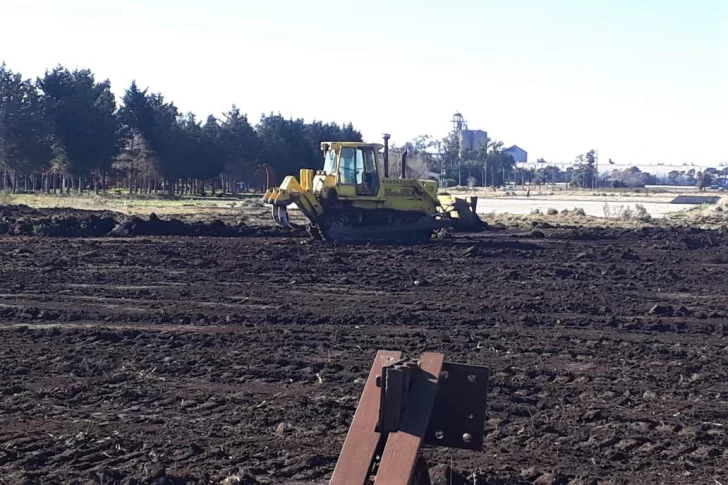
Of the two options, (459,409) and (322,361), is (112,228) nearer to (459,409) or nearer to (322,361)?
(322,361)

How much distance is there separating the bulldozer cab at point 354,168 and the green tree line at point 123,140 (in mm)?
25723

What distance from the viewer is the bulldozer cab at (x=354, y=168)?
27344 millimetres

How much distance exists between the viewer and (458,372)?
183 inches

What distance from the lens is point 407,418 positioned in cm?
435

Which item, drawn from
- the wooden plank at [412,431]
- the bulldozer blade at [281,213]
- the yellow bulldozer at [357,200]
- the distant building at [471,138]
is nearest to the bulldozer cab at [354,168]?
the yellow bulldozer at [357,200]

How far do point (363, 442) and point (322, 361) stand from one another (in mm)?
6048

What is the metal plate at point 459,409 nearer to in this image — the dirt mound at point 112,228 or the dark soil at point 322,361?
the dark soil at point 322,361

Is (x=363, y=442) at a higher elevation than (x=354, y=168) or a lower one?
lower

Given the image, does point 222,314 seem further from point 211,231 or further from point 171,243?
point 211,231

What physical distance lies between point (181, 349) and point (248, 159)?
69.5 meters

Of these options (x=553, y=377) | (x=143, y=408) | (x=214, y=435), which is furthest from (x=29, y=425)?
(x=553, y=377)

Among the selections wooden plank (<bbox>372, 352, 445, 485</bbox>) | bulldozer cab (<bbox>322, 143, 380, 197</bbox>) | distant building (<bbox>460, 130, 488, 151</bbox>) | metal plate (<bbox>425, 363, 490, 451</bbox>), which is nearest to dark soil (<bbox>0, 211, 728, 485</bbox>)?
metal plate (<bbox>425, 363, 490, 451</bbox>)

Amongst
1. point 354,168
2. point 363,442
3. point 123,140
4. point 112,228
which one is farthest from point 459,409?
point 123,140

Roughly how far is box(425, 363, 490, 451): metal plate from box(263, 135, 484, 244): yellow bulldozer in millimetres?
22550
